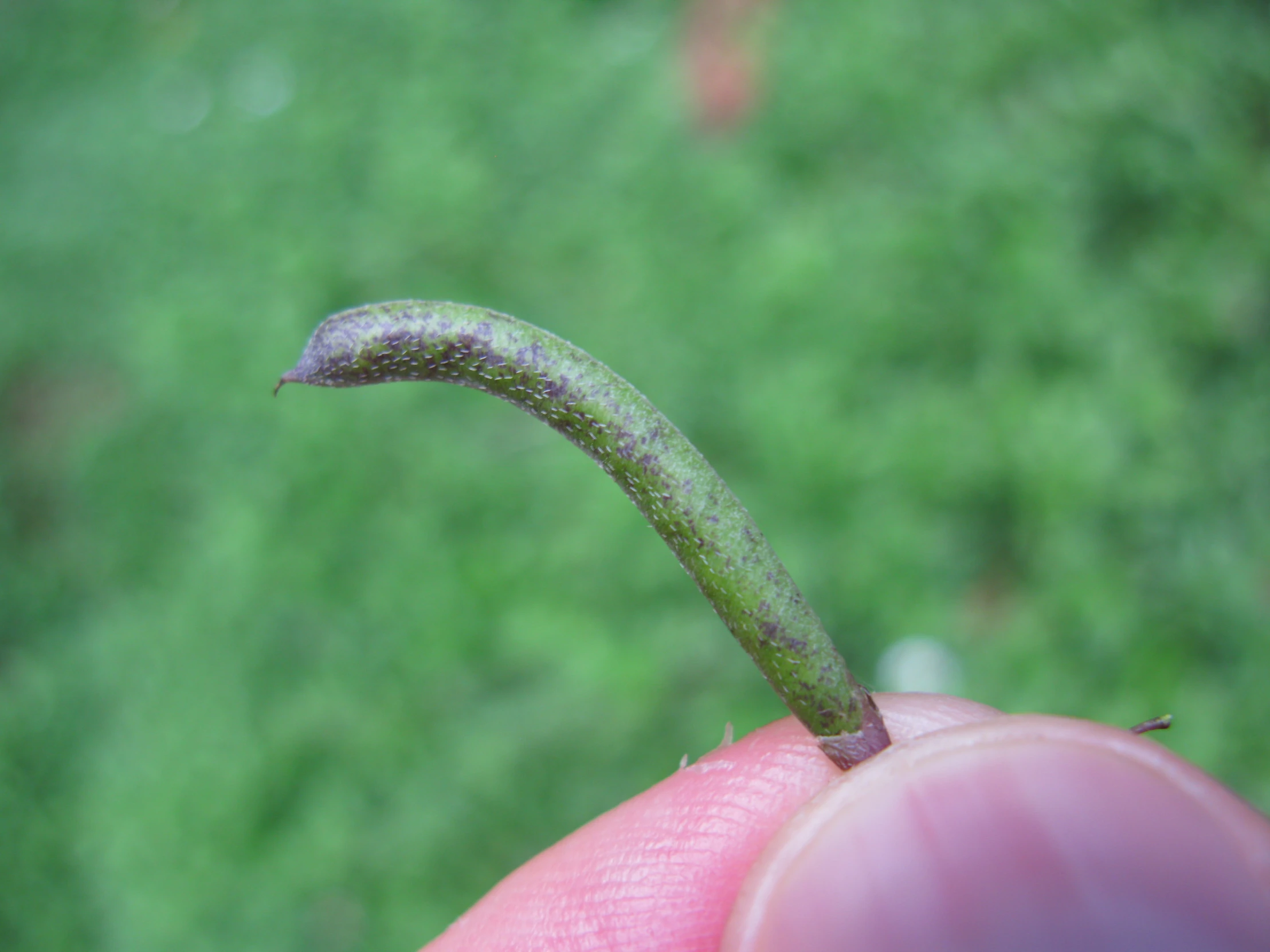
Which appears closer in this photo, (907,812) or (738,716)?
(907,812)

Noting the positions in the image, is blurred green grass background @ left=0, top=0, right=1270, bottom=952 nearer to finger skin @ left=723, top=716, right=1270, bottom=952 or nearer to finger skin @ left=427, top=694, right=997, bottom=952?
finger skin @ left=427, top=694, right=997, bottom=952

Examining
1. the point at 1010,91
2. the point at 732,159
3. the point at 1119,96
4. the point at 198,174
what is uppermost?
the point at 198,174

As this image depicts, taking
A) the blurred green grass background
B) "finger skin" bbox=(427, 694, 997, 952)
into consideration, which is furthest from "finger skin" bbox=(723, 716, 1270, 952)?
the blurred green grass background

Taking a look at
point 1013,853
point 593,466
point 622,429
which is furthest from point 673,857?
point 593,466

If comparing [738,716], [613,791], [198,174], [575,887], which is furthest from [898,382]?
[198,174]

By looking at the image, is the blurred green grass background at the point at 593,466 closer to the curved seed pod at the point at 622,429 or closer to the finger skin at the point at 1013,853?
the finger skin at the point at 1013,853

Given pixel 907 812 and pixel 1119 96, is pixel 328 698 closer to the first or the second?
pixel 907 812

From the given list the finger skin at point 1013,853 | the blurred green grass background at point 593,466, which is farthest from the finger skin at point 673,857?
the blurred green grass background at point 593,466
